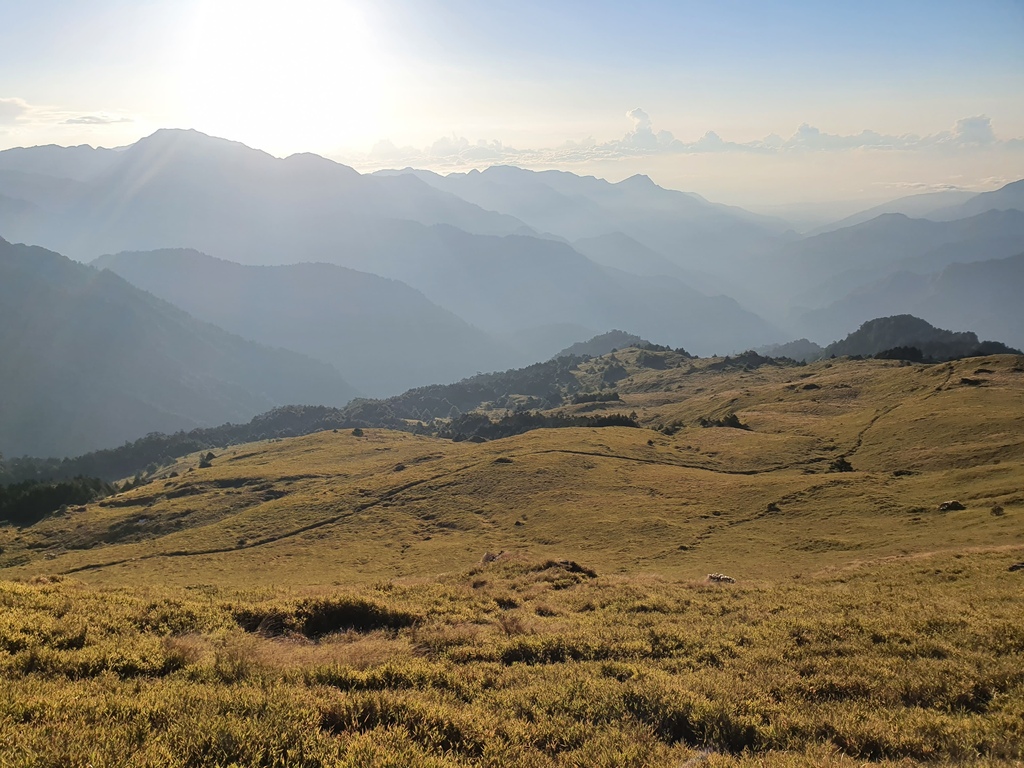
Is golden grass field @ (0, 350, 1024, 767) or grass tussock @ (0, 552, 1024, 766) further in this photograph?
golden grass field @ (0, 350, 1024, 767)

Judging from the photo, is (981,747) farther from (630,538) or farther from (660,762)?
(630,538)

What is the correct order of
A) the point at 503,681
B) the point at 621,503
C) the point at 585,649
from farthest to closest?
the point at 621,503, the point at 585,649, the point at 503,681

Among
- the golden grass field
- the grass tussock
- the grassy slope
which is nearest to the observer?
the grass tussock

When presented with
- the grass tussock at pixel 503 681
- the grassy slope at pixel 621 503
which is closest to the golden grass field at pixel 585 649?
the grass tussock at pixel 503 681

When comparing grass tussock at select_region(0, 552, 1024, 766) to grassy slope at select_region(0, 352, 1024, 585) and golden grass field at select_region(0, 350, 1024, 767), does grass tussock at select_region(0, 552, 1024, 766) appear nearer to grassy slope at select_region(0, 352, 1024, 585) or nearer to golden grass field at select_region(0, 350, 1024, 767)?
golden grass field at select_region(0, 350, 1024, 767)

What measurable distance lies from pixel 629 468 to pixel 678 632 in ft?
201

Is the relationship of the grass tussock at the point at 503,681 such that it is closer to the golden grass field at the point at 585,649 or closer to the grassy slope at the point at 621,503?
the golden grass field at the point at 585,649

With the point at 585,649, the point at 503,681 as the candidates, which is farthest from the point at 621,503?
the point at 503,681

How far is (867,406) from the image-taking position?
9894 cm

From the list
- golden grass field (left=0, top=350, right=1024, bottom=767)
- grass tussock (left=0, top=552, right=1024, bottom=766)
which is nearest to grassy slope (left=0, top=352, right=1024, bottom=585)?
golden grass field (left=0, top=350, right=1024, bottom=767)

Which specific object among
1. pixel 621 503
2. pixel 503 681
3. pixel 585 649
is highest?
pixel 503 681

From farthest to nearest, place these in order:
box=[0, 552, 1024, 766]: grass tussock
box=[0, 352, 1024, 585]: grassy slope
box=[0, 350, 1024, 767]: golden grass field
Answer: box=[0, 352, 1024, 585]: grassy slope, box=[0, 350, 1024, 767]: golden grass field, box=[0, 552, 1024, 766]: grass tussock

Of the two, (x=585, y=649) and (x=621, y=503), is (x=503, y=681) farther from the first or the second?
(x=621, y=503)

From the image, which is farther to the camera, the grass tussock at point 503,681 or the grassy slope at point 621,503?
the grassy slope at point 621,503
